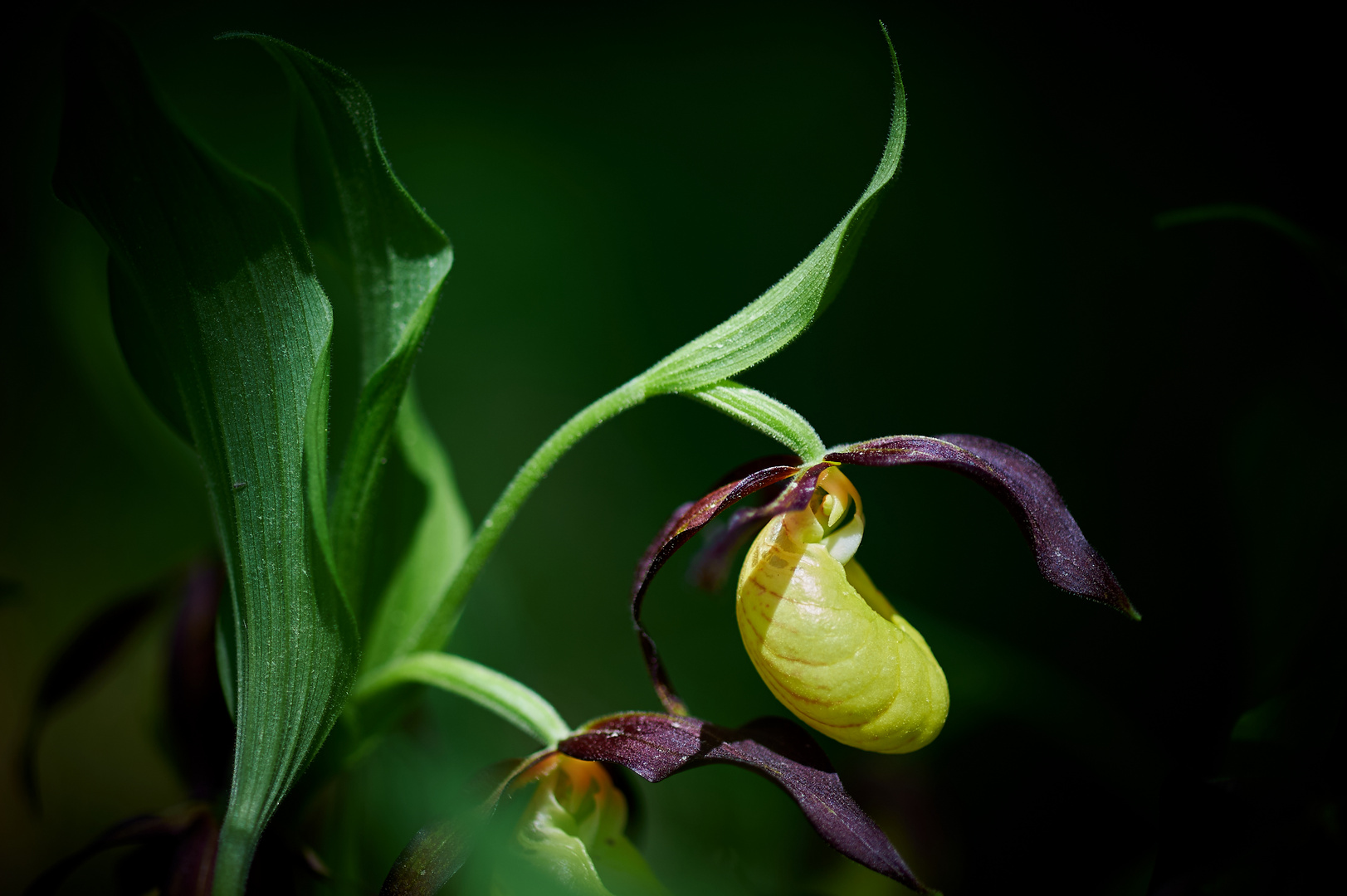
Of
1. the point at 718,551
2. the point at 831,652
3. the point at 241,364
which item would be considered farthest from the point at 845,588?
the point at 241,364

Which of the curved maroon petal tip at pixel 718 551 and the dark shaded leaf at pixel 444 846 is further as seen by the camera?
the curved maroon petal tip at pixel 718 551

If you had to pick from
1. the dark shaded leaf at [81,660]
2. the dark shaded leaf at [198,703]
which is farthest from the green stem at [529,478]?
the dark shaded leaf at [81,660]

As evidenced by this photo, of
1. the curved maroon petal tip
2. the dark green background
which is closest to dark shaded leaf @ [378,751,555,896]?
the curved maroon petal tip

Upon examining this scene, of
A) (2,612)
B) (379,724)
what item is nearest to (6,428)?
(2,612)

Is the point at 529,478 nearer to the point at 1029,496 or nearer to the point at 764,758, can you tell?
the point at 764,758

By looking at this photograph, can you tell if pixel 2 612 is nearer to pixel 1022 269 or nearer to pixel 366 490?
pixel 366 490

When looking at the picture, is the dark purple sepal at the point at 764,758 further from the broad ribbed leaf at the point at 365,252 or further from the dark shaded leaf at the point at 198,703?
the dark shaded leaf at the point at 198,703
